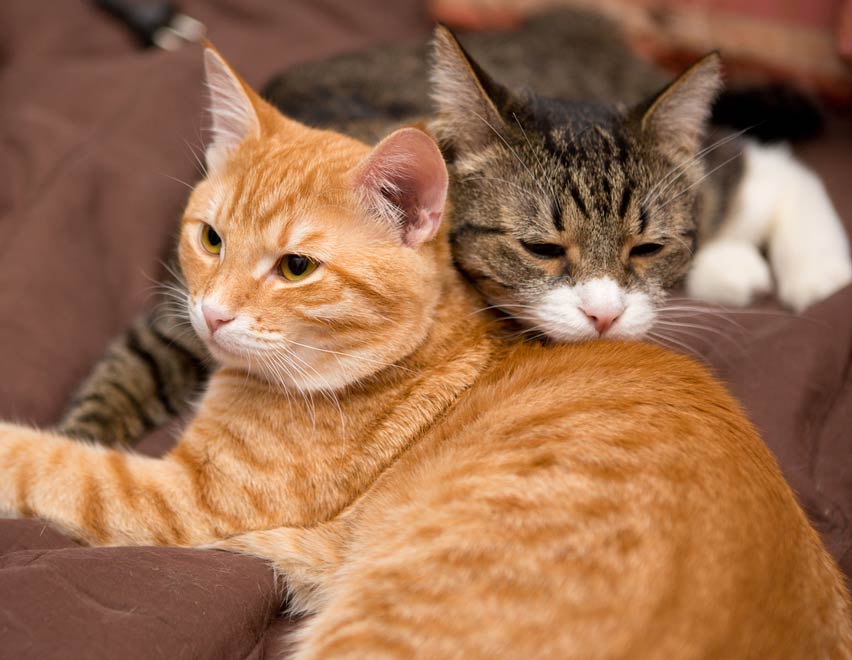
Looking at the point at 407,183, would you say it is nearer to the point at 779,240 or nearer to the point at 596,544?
the point at 596,544

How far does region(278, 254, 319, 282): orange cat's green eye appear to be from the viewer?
5.61ft

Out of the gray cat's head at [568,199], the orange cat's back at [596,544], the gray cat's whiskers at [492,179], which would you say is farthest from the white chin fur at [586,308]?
the gray cat's whiskers at [492,179]

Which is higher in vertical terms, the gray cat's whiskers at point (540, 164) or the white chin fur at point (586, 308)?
the gray cat's whiskers at point (540, 164)

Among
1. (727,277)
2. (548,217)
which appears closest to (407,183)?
(548,217)

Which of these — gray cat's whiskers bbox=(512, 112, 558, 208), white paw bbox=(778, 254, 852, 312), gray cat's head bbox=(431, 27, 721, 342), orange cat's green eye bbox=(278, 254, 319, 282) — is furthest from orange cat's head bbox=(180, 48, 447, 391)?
white paw bbox=(778, 254, 852, 312)

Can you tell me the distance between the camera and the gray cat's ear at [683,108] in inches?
79.7

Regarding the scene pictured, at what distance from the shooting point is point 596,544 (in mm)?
1330

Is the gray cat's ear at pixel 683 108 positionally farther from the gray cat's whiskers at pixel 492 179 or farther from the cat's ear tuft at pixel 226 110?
the cat's ear tuft at pixel 226 110

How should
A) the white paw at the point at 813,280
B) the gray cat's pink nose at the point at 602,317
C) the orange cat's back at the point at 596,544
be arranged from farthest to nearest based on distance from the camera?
1. the white paw at the point at 813,280
2. the gray cat's pink nose at the point at 602,317
3. the orange cat's back at the point at 596,544

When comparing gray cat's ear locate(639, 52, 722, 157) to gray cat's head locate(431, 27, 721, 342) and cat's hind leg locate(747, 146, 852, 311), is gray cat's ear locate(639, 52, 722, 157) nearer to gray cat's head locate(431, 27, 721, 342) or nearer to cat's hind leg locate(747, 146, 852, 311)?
gray cat's head locate(431, 27, 721, 342)

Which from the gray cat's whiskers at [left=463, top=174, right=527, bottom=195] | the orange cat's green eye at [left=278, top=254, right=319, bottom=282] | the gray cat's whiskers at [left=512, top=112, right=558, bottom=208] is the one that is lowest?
the orange cat's green eye at [left=278, top=254, right=319, bottom=282]

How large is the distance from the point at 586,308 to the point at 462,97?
2.04 ft

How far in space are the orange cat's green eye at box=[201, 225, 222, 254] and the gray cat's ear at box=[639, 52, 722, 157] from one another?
1097 millimetres

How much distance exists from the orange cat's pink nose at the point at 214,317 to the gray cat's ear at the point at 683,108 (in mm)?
1154
